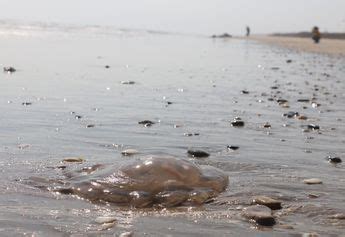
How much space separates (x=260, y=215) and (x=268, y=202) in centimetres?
46

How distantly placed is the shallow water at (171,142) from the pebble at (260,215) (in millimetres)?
76

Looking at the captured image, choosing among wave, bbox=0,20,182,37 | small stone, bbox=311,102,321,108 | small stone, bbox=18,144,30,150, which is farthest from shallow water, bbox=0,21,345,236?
wave, bbox=0,20,182,37

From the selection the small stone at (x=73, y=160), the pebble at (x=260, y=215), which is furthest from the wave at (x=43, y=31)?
the pebble at (x=260, y=215)

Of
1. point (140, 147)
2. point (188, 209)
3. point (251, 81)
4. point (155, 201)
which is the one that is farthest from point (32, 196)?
point (251, 81)

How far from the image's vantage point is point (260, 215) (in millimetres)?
4145

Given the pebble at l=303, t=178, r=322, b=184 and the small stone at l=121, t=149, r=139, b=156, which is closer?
the pebble at l=303, t=178, r=322, b=184

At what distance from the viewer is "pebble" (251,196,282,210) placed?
14.9 feet

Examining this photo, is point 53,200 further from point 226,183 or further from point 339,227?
point 339,227

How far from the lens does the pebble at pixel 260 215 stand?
4.08 metres

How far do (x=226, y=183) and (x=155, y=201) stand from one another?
3.05ft

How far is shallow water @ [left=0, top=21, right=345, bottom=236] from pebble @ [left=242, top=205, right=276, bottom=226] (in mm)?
76

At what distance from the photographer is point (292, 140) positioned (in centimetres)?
756

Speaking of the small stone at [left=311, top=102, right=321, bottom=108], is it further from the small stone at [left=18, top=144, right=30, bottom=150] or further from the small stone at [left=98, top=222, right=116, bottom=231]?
the small stone at [left=98, top=222, right=116, bottom=231]

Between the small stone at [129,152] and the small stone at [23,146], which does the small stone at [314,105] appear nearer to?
the small stone at [129,152]
